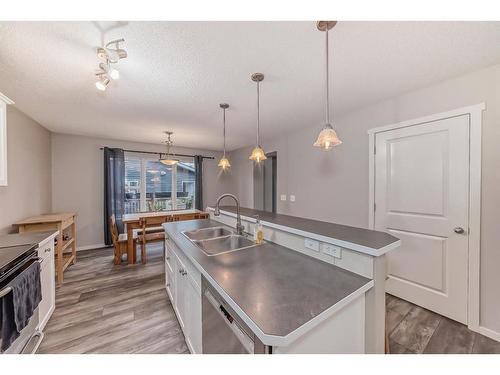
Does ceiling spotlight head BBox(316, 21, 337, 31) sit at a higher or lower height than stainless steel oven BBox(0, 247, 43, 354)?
higher

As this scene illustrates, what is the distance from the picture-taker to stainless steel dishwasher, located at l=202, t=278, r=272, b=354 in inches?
30.7

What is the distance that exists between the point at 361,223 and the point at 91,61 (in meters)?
3.23

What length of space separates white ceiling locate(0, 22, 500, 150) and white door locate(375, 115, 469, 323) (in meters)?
0.56

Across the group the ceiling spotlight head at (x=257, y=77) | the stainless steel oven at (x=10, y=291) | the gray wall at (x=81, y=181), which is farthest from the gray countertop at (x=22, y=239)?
the gray wall at (x=81, y=181)

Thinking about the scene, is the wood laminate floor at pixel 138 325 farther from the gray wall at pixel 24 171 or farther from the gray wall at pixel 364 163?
the gray wall at pixel 24 171

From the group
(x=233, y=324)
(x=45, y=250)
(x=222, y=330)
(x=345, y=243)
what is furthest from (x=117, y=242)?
(x=345, y=243)

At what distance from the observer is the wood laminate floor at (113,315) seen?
5.27ft

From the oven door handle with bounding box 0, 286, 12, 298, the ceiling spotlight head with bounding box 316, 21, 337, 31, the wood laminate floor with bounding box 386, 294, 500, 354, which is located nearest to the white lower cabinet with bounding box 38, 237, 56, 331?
the oven door handle with bounding box 0, 286, 12, 298

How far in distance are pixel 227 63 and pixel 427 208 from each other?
2.37m

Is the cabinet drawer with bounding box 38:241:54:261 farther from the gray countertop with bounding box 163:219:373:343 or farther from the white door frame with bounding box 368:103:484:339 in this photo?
the white door frame with bounding box 368:103:484:339

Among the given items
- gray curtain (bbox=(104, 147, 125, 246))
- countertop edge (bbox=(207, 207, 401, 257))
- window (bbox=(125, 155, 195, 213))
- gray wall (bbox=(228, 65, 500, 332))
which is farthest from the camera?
window (bbox=(125, 155, 195, 213))

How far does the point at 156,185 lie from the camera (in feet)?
15.9

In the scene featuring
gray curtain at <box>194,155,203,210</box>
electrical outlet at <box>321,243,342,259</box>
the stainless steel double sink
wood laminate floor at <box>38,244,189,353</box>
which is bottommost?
wood laminate floor at <box>38,244,189,353</box>

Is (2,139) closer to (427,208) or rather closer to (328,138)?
(328,138)
